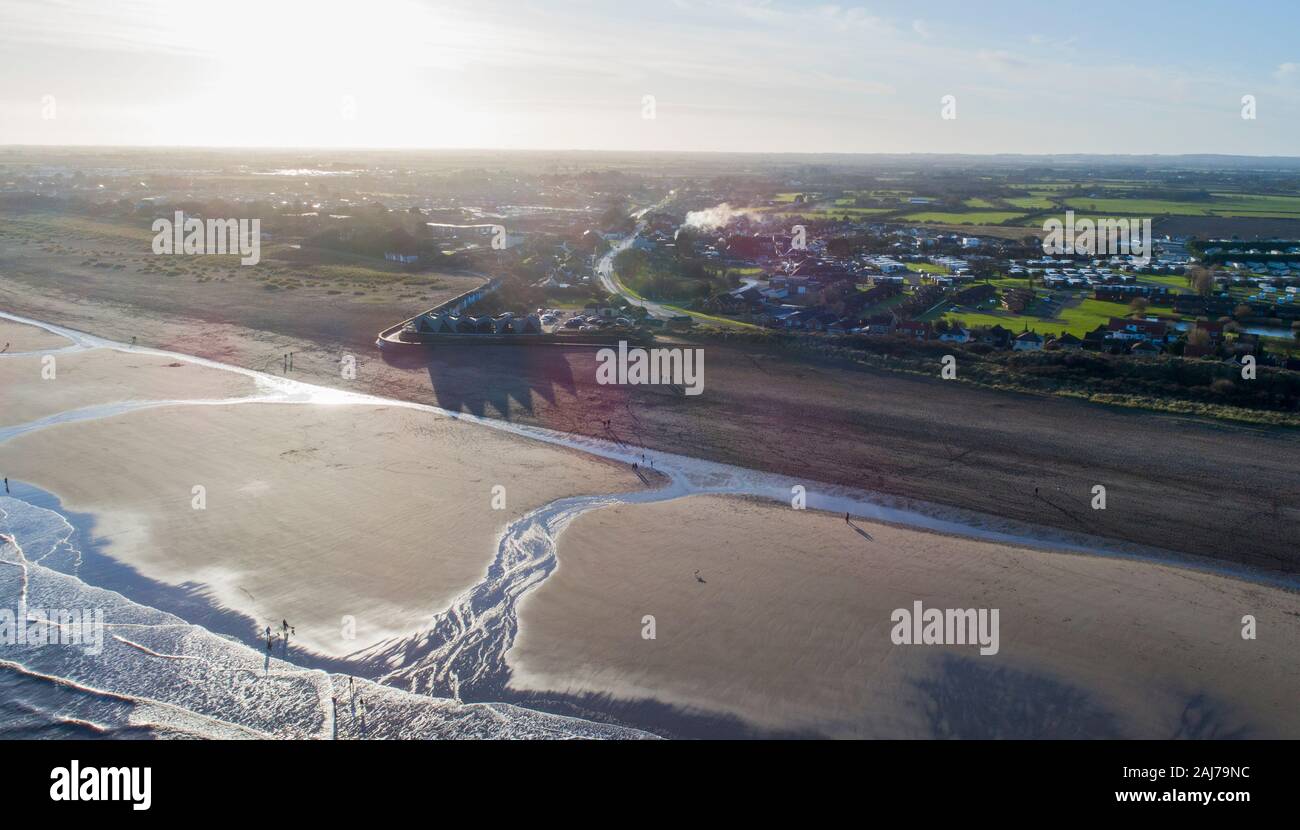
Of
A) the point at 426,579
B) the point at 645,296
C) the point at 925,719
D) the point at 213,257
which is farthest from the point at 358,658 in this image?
the point at 213,257

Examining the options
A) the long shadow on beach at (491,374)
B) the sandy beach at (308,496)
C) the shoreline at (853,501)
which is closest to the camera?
the sandy beach at (308,496)

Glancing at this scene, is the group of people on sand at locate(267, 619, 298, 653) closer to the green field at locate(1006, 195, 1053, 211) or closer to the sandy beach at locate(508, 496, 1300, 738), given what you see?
the sandy beach at locate(508, 496, 1300, 738)

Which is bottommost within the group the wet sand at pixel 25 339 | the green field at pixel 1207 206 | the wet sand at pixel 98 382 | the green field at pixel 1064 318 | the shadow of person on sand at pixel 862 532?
the shadow of person on sand at pixel 862 532

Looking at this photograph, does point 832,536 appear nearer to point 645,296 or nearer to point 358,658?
point 358,658

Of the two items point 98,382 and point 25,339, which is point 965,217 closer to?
point 98,382
